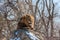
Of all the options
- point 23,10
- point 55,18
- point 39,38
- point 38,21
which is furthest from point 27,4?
point 39,38

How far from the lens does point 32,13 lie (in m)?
4.17

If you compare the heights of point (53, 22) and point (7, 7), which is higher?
point (7, 7)

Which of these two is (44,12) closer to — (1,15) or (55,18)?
(55,18)

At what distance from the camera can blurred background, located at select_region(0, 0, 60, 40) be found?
4023 millimetres

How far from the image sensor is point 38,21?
13.8 ft

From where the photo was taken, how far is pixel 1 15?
13.1 feet

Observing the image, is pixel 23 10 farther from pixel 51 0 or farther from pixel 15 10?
pixel 51 0

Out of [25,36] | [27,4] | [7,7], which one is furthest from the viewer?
[27,4]

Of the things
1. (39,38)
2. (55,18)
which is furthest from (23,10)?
(39,38)

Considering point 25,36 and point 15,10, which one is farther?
point 15,10

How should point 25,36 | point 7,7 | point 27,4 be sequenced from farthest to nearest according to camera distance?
point 27,4 → point 7,7 → point 25,36

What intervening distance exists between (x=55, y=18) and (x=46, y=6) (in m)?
0.41

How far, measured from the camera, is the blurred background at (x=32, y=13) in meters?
4.02

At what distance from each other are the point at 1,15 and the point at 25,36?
2.26 m
